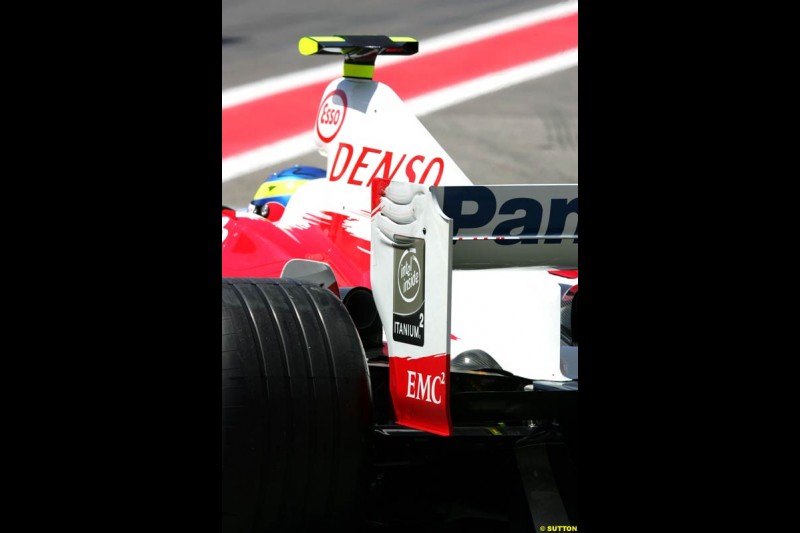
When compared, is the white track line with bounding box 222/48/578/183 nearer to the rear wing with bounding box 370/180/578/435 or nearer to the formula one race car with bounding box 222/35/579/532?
the formula one race car with bounding box 222/35/579/532

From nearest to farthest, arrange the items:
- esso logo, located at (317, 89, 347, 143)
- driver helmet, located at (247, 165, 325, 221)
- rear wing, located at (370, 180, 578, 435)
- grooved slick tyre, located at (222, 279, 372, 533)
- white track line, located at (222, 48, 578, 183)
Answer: grooved slick tyre, located at (222, 279, 372, 533) → rear wing, located at (370, 180, 578, 435) → esso logo, located at (317, 89, 347, 143) → driver helmet, located at (247, 165, 325, 221) → white track line, located at (222, 48, 578, 183)

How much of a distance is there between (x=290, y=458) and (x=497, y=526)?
1026mm

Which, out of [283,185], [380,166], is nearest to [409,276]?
[380,166]

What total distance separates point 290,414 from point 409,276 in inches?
22.0

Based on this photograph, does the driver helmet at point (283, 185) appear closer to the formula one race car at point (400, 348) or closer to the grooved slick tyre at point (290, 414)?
the formula one race car at point (400, 348)

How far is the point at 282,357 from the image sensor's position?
3.27 meters

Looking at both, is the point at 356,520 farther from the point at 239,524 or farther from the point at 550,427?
the point at 550,427

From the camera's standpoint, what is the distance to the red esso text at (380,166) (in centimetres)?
477

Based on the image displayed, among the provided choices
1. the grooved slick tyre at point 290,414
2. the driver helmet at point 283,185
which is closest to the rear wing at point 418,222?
the grooved slick tyre at point 290,414

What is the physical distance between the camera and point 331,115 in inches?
204

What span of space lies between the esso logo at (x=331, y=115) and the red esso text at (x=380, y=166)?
0.14 meters

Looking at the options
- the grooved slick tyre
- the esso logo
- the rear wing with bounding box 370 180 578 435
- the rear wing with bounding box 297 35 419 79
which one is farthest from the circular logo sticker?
the rear wing with bounding box 297 35 419 79

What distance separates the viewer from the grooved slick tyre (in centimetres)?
318
